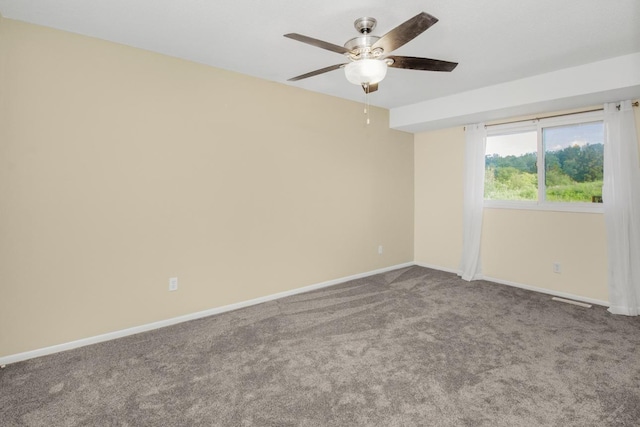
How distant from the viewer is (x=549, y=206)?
3.75 meters

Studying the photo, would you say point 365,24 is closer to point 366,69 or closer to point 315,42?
point 366,69

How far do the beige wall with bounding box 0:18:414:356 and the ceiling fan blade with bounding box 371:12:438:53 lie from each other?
1781 mm

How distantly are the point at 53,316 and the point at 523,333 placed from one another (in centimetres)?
378

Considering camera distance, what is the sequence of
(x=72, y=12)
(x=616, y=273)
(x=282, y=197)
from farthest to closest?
(x=282, y=197)
(x=616, y=273)
(x=72, y=12)

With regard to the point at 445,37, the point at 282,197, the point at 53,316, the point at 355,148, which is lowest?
the point at 53,316

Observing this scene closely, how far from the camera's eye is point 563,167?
3670 millimetres

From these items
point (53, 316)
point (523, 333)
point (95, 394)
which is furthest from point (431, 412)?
point (53, 316)

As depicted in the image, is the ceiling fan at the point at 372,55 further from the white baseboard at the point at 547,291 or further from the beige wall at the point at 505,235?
the white baseboard at the point at 547,291

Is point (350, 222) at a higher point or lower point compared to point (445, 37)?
lower

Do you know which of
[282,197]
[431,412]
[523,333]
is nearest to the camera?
[431,412]

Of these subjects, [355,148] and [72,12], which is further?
[355,148]

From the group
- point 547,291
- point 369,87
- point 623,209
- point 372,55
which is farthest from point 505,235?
point 372,55

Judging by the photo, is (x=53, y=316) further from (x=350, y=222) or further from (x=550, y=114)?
(x=550, y=114)

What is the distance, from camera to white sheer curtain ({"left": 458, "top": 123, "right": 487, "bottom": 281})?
416cm
